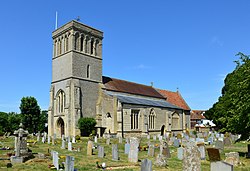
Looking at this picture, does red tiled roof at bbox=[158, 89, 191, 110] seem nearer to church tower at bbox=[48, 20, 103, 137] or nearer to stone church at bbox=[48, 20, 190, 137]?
stone church at bbox=[48, 20, 190, 137]

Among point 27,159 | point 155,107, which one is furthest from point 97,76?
Result: point 27,159

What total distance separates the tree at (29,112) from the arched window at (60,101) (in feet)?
37.9

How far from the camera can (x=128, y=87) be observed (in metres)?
43.1

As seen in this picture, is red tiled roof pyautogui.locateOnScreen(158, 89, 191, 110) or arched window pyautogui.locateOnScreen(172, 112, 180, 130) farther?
red tiled roof pyautogui.locateOnScreen(158, 89, 191, 110)

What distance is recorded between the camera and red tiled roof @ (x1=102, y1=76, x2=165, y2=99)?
39525 mm

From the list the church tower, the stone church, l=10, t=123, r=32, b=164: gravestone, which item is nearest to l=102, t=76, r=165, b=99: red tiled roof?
the stone church

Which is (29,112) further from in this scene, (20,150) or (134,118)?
(20,150)

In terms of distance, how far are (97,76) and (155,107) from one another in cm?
1137

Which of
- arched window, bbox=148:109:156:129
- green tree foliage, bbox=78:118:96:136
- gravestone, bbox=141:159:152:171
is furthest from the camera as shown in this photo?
arched window, bbox=148:109:156:129

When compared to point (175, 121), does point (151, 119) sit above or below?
above

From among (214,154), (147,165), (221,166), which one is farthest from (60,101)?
(221,166)

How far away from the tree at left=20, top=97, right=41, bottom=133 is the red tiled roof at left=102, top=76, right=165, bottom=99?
1482 centimetres

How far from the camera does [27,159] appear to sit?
13609mm

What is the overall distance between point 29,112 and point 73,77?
52.9 feet
